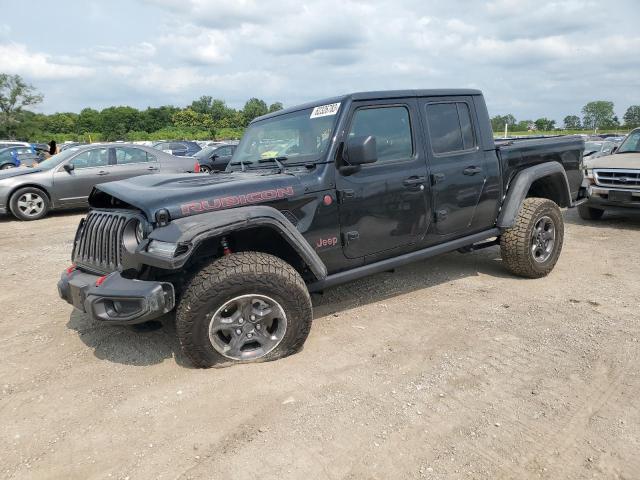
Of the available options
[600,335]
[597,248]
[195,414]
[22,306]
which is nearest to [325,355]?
[195,414]

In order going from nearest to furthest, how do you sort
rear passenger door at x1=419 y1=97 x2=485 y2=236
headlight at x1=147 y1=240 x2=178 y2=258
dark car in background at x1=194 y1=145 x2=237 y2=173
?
headlight at x1=147 y1=240 x2=178 y2=258 → rear passenger door at x1=419 y1=97 x2=485 y2=236 → dark car in background at x1=194 y1=145 x2=237 y2=173

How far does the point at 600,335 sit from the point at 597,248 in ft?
10.9

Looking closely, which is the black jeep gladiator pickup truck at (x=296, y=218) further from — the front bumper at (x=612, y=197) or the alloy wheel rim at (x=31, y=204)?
the alloy wheel rim at (x=31, y=204)

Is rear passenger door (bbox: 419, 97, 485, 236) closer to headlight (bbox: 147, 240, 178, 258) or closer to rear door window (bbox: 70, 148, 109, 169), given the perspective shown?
headlight (bbox: 147, 240, 178, 258)

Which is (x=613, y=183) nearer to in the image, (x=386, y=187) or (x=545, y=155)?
(x=545, y=155)

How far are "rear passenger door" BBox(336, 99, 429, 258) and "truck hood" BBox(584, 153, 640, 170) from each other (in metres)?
5.47

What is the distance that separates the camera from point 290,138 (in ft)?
13.4

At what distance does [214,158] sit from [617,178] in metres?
12.2

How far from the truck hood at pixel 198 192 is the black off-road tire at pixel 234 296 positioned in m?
0.39

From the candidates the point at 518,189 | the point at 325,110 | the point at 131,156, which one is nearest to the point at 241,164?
the point at 325,110

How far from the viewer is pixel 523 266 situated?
4.99 metres

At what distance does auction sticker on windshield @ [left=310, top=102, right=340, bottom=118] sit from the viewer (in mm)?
3827

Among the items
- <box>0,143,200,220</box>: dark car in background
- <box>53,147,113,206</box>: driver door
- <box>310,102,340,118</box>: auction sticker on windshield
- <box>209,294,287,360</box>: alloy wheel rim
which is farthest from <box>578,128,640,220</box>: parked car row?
<box>53,147,113,206</box>: driver door

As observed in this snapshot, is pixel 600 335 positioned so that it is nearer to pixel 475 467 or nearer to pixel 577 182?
pixel 475 467
